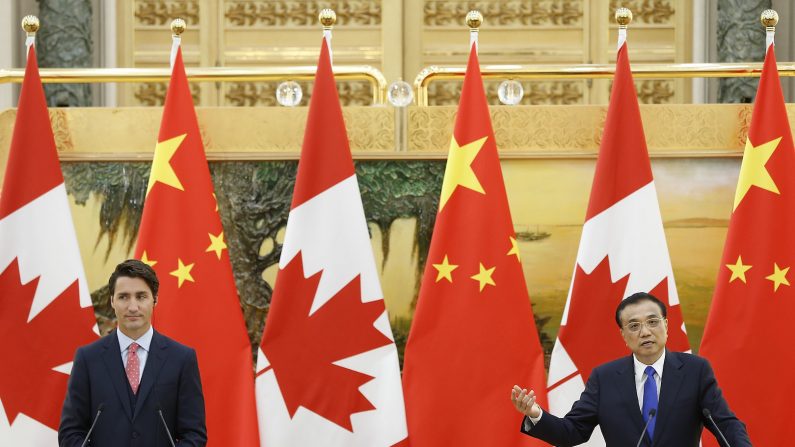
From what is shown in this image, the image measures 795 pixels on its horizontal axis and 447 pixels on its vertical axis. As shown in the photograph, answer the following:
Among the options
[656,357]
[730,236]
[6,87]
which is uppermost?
[6,87]

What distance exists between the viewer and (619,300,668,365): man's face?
4258mm

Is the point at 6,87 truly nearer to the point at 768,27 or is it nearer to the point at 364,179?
the point at 364,179

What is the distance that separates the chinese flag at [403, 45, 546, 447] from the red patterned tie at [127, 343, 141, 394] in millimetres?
1436

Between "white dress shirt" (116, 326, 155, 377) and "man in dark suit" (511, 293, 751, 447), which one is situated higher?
"white dress shirt" (116, 326, 155, 377)

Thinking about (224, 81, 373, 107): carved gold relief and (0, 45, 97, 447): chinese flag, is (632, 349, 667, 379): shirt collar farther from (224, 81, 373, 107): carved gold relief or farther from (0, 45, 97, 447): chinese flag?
(224, 81, 373, 107): carved gold relief

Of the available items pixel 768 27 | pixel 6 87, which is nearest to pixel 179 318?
pixel 768 27

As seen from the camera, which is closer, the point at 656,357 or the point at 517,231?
the point at 656,357

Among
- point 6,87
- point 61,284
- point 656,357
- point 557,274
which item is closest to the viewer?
point 656,357

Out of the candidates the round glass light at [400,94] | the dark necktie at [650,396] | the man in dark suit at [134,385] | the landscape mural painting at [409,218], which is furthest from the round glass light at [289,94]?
the dark necktie at [650,396]

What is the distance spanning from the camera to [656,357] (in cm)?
432

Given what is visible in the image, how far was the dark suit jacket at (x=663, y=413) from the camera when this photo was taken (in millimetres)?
4215

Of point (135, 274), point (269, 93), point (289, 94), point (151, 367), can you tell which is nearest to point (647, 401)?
point (151, 367)

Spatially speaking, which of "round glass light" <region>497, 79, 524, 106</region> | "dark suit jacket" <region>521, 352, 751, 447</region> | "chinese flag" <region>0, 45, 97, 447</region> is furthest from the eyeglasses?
"chinese flag" <region>0, 45, 97, 447</region>

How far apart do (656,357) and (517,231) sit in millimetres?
1652
